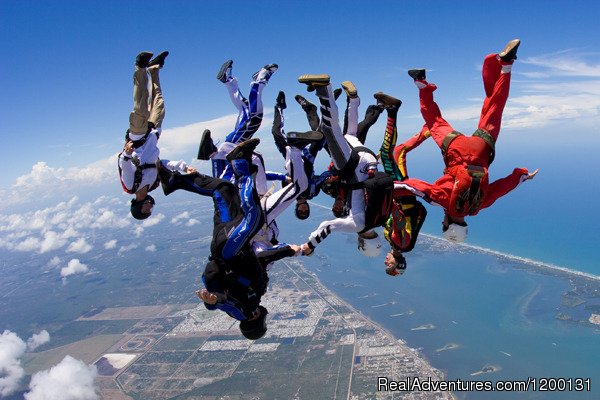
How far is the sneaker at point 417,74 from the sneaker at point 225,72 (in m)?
2.60

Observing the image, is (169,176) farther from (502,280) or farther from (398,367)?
(502,280)

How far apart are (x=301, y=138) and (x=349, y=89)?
106cm

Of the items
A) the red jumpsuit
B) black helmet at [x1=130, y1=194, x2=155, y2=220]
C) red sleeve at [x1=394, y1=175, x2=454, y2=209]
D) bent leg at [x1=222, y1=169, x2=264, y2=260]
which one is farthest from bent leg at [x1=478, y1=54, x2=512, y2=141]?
black helmet at [x1=130, y1=194, x2=155, y2=220]

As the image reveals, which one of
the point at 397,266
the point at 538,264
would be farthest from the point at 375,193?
the point at 538,264

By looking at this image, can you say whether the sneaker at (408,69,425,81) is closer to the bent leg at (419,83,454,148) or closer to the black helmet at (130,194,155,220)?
the bent leg at (419,83,454,148)

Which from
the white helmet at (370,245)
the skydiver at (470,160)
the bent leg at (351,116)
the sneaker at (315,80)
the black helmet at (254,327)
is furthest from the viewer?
the bent leg at (351,116)

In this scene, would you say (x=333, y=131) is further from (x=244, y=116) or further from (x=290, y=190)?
(x=244, y=116)

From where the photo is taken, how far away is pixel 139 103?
5.05 m

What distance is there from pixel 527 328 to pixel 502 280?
1794 cm

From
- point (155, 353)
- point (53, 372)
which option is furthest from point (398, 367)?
point (53, 372)

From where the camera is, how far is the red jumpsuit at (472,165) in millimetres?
4523

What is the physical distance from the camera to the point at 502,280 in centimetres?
7419

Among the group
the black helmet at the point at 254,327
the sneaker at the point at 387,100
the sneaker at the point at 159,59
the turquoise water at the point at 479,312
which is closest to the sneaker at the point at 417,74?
the sneaker at the point at 387,100

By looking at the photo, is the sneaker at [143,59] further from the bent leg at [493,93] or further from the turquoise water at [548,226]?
the turquoise water at [548,226]
